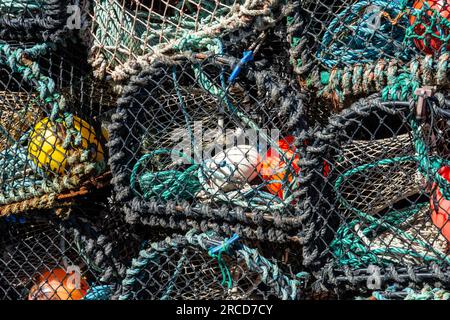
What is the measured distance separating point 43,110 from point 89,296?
509 mm

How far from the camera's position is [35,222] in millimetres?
1871

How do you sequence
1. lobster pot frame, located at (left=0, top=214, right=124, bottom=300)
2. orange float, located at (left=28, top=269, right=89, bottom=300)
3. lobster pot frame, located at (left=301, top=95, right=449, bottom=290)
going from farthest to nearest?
orange float, located at (left=28, top=269, right=89, bottom=300) → lobster pot frame, located at (left=0, top=214, right=124, bottom=300) → lobster pot frame, located at (left=301, top=95, right=449, bottom=290)

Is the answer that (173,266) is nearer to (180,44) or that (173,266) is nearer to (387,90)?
(180,44)

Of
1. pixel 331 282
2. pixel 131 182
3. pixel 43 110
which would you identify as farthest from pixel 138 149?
pixel 331 282

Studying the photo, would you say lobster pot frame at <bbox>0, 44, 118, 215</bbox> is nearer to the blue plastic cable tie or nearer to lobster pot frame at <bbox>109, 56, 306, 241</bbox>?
lobster pot frame at <bbox>109, 56, 306, 241</bbox>

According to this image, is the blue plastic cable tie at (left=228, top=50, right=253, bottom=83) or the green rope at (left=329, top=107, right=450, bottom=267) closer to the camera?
the green rope at (left=329, top=107, right=450, bottom=267)

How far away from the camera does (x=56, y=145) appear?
1771mm

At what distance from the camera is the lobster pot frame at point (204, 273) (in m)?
1.50

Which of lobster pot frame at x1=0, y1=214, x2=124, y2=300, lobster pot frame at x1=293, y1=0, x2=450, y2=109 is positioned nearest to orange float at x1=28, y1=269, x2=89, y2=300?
lobster pot frame at x1=0, y1=214, x2=124, y2=300

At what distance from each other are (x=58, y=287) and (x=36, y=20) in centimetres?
73

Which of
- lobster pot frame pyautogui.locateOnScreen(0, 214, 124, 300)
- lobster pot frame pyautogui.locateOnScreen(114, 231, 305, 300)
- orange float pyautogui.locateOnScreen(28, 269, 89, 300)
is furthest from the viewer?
orange float pyautogui.locateOnScreen(28, 269, 89, 300)

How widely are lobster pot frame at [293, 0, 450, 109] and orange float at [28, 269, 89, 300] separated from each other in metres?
0.85

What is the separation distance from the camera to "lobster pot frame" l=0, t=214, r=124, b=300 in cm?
170

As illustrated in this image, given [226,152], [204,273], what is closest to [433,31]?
[226,152]
